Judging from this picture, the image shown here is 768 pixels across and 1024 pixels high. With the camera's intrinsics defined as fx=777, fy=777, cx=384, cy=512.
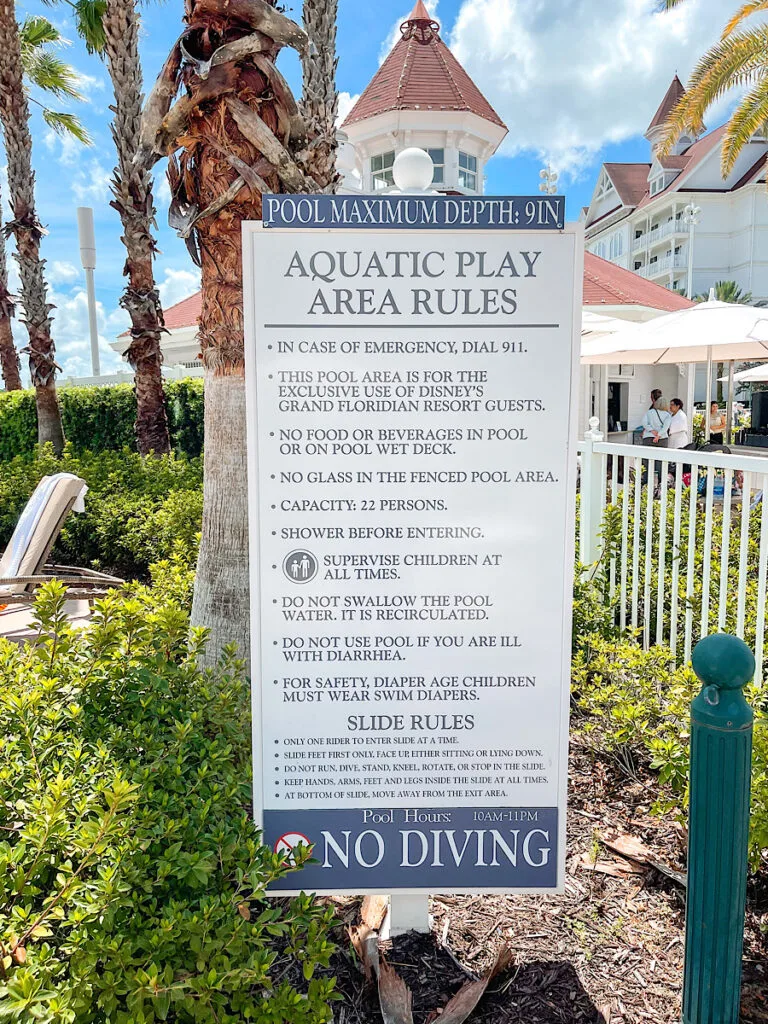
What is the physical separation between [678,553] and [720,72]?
12492 millimetres

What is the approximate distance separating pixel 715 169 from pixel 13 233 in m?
41.5

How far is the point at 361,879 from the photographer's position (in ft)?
7.71

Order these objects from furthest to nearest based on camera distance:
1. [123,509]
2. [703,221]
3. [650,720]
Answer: [703,221] < [123,509] < [650,720]

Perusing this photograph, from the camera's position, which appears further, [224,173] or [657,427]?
[657,427]

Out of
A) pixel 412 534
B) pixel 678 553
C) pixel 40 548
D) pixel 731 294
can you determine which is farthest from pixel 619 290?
pixel 731 294

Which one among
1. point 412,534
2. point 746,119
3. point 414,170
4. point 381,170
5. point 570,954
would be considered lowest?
point 570,954

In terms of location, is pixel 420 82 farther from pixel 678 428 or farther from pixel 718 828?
pixel 718 828

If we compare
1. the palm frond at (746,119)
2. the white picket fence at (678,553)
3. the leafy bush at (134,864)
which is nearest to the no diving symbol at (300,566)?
the leafy bush at (134,864)

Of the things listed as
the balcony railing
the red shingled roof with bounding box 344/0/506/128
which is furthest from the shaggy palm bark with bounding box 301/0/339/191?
the balcony railing

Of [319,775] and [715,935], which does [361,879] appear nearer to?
[319,775]

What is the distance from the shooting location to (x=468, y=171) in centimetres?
2134

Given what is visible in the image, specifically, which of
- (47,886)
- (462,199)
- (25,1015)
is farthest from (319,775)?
(462,199)

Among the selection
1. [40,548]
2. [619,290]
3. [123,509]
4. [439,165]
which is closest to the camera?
[40,548]

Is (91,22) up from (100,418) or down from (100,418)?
up
